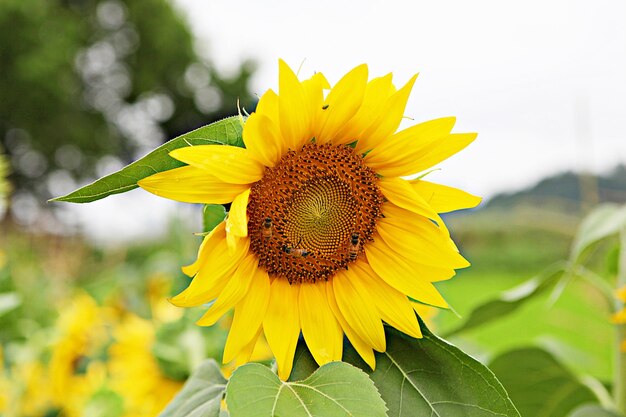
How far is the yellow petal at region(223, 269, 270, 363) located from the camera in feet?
1.07

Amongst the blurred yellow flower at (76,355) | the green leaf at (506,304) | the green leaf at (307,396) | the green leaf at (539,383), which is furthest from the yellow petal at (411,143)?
the blurred yellow flower at (76,355)

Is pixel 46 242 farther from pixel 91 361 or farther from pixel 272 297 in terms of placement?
pixel 272 297

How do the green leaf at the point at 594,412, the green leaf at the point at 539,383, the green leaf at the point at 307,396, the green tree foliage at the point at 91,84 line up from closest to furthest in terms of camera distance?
the green leaf at the point at 307,396
the green leaf at the point at 594,412
the green leaf at the point at 539,383
the green tree foliage at the point at 91,84

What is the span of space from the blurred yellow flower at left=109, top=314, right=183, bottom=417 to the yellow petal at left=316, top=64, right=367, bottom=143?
0.45 metres

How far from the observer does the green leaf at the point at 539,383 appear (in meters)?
0.61

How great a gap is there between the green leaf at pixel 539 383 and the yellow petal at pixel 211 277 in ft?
1.23

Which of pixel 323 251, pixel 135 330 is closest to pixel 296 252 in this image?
pixel 323 251

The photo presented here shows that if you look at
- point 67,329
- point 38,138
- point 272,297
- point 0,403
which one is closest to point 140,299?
point 67,329

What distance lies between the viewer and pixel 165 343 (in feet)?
2.38

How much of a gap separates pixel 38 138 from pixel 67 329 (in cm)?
954

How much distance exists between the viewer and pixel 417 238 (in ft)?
1.11

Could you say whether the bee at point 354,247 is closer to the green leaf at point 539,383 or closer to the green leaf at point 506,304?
the green leaf at point 506,304

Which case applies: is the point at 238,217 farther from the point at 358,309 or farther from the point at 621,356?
the point at 621,356

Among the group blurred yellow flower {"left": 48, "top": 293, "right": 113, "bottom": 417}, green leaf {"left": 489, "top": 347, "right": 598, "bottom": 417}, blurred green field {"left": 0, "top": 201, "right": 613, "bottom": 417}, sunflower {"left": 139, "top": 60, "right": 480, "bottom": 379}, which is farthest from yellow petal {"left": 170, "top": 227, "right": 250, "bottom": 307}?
blurred yellow flower {"left": 48, "top": 293, "right": 113, "bottom": 417}
